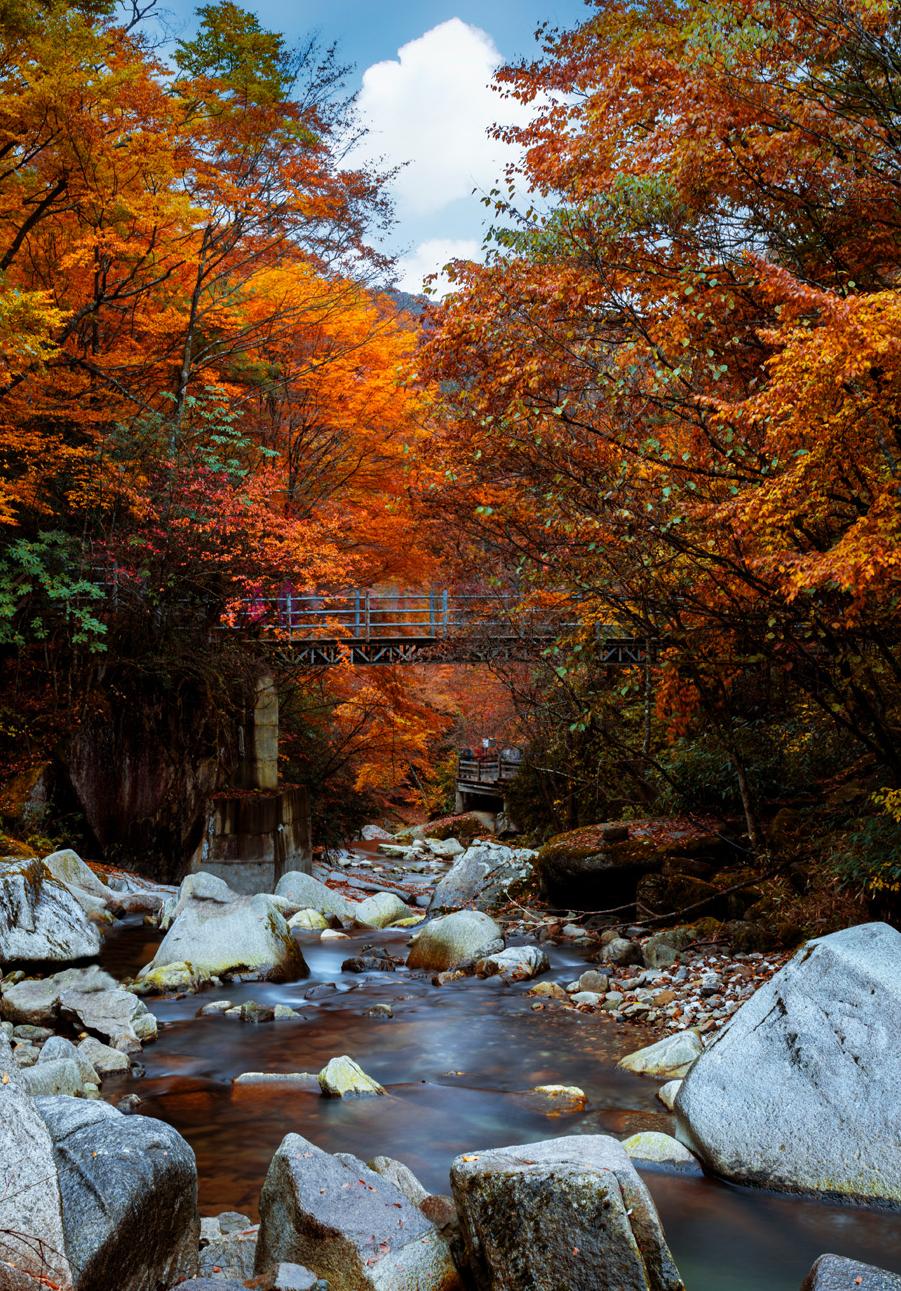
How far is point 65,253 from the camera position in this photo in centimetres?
1521

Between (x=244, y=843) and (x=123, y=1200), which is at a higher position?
(x=123, y=1200)

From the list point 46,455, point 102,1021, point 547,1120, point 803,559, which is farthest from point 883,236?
point 46,455

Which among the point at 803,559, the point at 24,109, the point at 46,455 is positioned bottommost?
the point at 803,559

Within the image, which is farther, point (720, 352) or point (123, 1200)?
point (720, 352)

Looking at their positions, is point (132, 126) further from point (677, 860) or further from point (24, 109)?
point (677, 860)

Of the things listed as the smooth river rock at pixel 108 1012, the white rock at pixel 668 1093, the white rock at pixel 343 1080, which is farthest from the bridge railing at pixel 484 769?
the white rock at pixel 668 1093

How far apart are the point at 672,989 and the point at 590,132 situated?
27.6ft

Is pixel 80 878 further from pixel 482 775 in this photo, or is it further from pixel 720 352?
pixel 482 775

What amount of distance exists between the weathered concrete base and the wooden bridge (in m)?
2.88

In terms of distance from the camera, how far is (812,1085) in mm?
4988

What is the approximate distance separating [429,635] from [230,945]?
896 centimetres

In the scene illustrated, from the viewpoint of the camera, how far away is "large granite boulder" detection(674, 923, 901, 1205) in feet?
15.7

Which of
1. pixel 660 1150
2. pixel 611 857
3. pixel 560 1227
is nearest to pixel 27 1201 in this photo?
pixel 560 1227

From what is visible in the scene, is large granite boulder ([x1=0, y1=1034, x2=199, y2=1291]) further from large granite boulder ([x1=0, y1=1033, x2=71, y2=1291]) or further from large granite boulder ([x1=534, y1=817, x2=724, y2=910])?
large granite boulder ([x1=534, y1=817, x2=724, y2=910])
